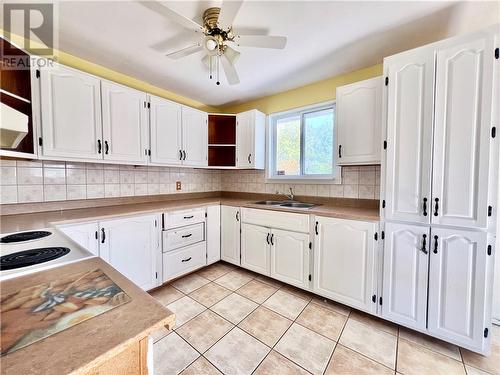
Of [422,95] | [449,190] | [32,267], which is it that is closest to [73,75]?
[32,267]

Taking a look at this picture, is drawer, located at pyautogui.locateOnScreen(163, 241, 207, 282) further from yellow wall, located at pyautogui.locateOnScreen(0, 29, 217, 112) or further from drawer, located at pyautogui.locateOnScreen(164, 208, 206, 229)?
yellow wall, located at pyautogui.locateOnScreen(0, 29, 217, 112)

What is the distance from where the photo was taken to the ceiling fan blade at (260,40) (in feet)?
4.73

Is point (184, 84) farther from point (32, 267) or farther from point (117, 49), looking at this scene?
point (32, 267)

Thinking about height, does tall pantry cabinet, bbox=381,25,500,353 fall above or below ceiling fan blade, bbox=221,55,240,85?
below

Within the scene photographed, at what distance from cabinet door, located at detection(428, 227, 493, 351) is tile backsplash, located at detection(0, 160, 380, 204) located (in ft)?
2.65

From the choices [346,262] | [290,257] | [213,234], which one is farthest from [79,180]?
[346,262]

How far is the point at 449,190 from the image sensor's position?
1415 millimetres

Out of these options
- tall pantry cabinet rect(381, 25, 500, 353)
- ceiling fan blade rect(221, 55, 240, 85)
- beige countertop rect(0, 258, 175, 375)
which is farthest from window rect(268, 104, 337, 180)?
beige countertop rect(0, 258, 175, 375)

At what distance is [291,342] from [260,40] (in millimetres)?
2189

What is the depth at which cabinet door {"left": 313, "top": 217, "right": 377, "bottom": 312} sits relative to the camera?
1.74 m

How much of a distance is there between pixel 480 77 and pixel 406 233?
110cm

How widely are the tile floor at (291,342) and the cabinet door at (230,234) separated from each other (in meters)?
0.63

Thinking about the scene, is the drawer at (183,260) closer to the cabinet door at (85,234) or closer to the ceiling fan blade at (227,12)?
the cabinet door at (85,234)

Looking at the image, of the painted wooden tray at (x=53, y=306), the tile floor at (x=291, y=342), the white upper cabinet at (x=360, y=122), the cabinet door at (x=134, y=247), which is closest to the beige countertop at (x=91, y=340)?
the painted wooden tray at (x=53, y=306)
